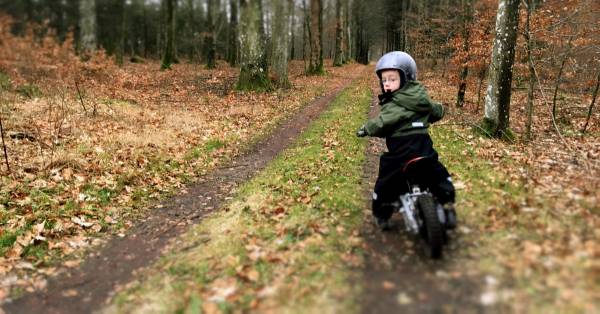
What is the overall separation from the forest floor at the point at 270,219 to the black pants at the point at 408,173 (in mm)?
525

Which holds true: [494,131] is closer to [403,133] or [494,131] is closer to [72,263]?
[403,133]

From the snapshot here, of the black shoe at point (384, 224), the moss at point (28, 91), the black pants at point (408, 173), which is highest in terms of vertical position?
the moss at point (28, 91)

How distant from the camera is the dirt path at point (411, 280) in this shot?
367cm

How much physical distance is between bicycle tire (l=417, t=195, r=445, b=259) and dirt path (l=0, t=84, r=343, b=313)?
3.84m

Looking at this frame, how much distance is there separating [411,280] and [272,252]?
1882 mm

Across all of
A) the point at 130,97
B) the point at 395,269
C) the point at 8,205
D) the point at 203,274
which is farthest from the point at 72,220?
the point at 130,97

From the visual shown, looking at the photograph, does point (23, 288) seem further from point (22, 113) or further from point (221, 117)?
point (221, 117)

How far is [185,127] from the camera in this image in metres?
12.6

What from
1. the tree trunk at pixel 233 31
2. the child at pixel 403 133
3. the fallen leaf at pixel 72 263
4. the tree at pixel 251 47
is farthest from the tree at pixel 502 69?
the tree trunk at pixel 233 31

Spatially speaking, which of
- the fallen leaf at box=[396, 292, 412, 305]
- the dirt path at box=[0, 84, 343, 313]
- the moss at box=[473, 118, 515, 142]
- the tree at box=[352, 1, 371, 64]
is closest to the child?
the fallen leaf at box=[396, 292, 412, 305]

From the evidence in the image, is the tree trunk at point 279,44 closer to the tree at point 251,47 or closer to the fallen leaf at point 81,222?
the tree at point 251,47

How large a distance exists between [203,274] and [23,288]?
255cm

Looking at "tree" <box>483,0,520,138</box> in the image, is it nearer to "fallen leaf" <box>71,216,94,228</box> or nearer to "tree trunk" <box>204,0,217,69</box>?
"fallen leaf" <box>71,216,94,228</box>

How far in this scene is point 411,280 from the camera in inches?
162
